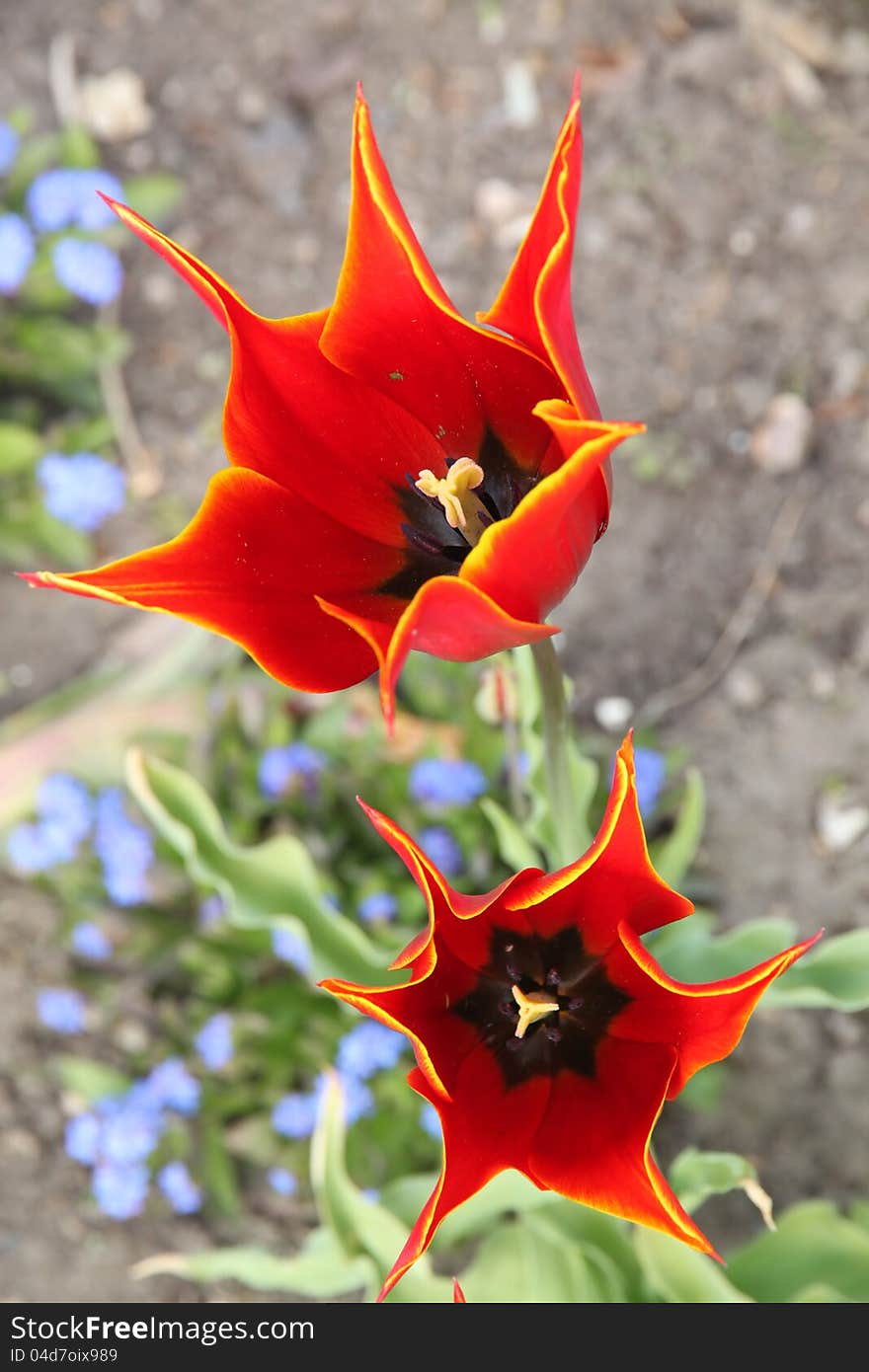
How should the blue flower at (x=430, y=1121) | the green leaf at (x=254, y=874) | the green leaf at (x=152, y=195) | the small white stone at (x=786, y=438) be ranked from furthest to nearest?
the green leaf at (x=152, y=195), the small white stone at (x=786, y=438), the blue flower at (x=430, y=1121), the green leaf at (x=254, y=874)

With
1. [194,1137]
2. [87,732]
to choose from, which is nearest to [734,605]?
[87,732]

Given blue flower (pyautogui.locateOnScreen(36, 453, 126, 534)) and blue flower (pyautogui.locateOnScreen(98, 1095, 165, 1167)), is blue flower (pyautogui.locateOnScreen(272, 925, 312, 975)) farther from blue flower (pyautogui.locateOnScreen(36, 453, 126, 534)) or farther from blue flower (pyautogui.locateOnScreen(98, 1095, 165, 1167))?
blue flower (pyautogui.locateOnScreen(36, 453, 126, 534))

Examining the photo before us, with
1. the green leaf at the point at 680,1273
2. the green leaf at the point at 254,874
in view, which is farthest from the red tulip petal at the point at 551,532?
the green leaf at the point at 680,1273

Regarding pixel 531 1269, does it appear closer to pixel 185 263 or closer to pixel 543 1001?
pixel 543 1001

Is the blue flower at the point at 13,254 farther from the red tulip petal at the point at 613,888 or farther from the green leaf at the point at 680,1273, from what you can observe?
the green leaf at the point at 680,1273

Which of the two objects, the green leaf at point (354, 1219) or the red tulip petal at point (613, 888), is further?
the green leaf at point (354, 1219)

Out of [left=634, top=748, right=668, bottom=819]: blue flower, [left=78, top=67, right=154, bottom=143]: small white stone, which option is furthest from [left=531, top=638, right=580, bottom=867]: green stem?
[left=78, top=67, right=154, bottom=143]: small white stone

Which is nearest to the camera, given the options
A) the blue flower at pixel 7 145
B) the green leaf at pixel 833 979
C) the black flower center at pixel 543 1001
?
the black flower center at pixel 543 1001
